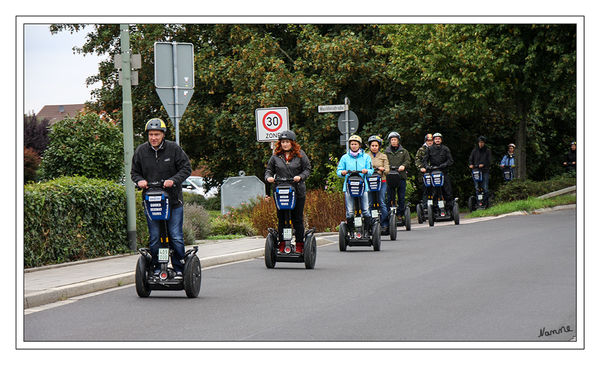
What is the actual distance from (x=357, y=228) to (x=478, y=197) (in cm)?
1028

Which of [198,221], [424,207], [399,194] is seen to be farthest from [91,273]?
[424,207]

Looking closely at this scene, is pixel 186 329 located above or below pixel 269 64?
below

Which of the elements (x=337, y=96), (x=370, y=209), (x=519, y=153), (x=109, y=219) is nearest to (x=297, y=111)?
(x=337, y=96)

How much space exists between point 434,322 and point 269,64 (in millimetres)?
22860

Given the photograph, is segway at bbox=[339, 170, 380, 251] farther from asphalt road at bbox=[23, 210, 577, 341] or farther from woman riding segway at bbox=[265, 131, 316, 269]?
woman riding segway at bbox=[265, 131, 316, 269]

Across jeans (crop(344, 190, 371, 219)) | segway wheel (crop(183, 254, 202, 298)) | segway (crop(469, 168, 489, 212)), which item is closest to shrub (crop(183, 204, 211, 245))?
jeans (crop(344, 190, 371, 219))

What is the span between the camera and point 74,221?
13.5 metres

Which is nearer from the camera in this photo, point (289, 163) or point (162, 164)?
point (162, 164)

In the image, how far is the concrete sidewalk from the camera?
10.2 m

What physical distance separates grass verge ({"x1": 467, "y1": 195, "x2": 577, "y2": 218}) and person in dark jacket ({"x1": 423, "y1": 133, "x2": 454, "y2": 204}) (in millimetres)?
2580

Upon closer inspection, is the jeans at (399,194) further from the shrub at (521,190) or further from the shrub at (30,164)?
the shrub at (30,164)

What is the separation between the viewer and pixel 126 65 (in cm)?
1489

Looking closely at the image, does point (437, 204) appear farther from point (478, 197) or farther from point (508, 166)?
point (508, 166)
